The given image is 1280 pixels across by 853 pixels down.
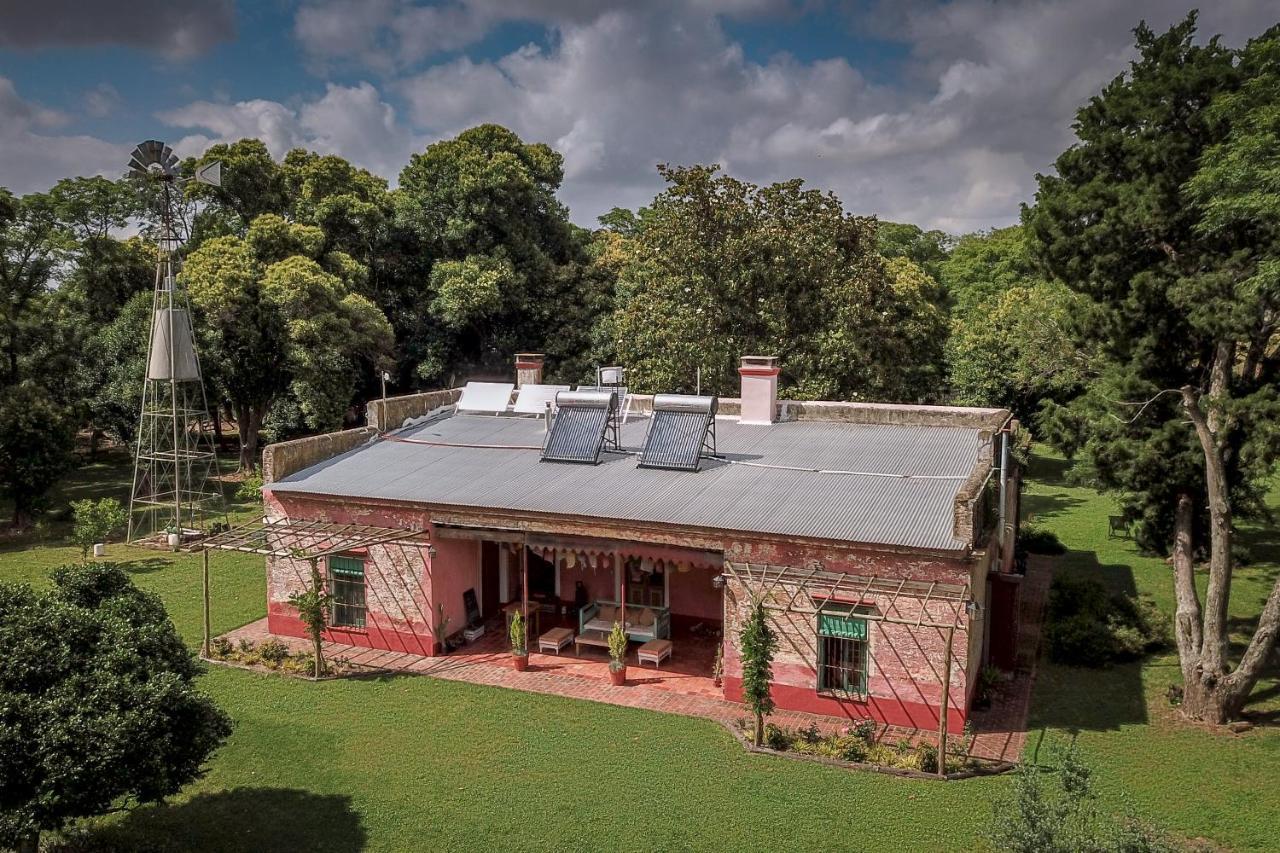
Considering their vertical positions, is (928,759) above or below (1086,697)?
above

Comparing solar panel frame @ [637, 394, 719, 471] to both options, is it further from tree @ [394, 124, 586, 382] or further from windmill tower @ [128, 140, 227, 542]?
tree @ [394, 124, 586, 382]

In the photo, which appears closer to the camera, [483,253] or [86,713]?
[86,713]

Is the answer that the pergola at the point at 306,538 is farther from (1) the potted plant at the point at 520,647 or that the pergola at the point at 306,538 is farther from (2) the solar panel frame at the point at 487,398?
(2) the solar panel frame at the point at 487,398

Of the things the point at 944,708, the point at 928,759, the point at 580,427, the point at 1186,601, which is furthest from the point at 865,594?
the point at 580,427

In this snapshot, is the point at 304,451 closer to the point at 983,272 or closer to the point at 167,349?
the point at 167,349

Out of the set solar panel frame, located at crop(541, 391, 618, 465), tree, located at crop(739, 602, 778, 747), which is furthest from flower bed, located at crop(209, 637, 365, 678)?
tree, located at crop(739, 602, 778, 747)

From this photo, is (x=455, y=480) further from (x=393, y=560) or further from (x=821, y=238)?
(x=821, y=238)
